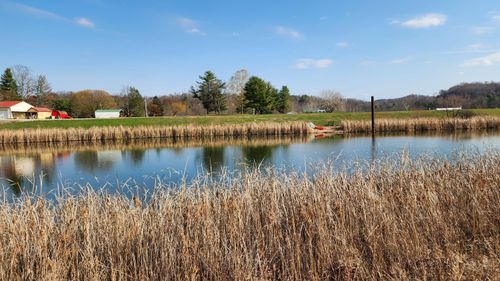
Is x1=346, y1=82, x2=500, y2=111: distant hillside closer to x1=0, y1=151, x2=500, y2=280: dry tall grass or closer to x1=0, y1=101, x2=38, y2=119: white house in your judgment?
x1=0, y1=101, x2=38, y2=119: white house

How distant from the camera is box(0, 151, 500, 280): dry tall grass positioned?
342 centimetres

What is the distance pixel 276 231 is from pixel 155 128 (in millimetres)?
29108

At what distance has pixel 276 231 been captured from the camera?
4.15m

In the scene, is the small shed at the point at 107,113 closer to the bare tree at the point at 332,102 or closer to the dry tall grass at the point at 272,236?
the bare tree at the point at 332,102

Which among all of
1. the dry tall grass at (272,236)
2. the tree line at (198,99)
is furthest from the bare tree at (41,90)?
the dry tall grass at (272,236)

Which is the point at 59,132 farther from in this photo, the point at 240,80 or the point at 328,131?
the point at 240,80

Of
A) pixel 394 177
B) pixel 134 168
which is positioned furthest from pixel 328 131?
pixel 394 177

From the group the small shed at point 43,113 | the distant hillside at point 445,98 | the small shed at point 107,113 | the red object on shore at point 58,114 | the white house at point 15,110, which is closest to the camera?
the white house at point 15,110

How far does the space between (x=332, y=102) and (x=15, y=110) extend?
63.5 metres

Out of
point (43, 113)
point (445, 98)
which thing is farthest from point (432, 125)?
point (445, 98)

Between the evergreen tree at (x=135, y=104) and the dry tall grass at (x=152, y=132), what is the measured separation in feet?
104

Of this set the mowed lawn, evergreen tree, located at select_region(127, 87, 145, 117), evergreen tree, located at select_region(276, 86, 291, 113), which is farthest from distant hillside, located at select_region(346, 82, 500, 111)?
evergreen tree, located at select_region(127, 87, 145, 117)

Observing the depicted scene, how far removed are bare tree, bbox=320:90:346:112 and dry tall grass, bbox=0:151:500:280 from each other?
72806 millimetres

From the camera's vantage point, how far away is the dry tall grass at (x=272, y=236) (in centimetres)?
342
